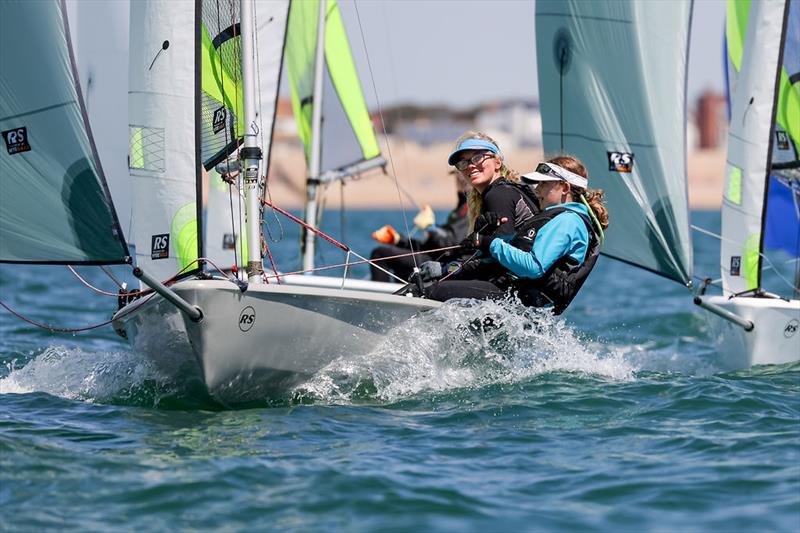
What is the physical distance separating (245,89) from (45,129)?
891mm

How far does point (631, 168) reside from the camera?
764 centimetres

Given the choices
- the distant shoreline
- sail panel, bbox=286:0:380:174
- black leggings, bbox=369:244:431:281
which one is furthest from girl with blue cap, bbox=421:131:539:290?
the distant shoreline

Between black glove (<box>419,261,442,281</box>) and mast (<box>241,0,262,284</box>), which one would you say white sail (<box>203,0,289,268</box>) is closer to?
black glove (<box>419,261,442,281</box>)

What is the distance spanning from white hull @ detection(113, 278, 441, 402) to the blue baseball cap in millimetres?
811

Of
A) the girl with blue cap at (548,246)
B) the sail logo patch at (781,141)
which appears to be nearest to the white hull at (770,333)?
the sail logo patch at (781,141)

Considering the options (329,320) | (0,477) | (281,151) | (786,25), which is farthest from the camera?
(281,151)

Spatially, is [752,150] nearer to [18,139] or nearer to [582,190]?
[582,190]

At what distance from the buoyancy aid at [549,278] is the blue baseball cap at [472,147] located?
44 centimetres

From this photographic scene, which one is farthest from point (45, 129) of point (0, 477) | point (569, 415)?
point (569, 415)

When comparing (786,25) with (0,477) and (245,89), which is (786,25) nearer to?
(245,89)

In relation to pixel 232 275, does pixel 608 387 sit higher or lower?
lower

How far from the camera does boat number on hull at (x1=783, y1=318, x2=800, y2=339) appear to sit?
273 inches

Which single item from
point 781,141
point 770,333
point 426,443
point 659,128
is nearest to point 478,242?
point 426,443

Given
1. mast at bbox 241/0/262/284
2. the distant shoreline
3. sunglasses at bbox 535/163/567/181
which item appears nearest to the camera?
mast at bbox 241/0/262/284
